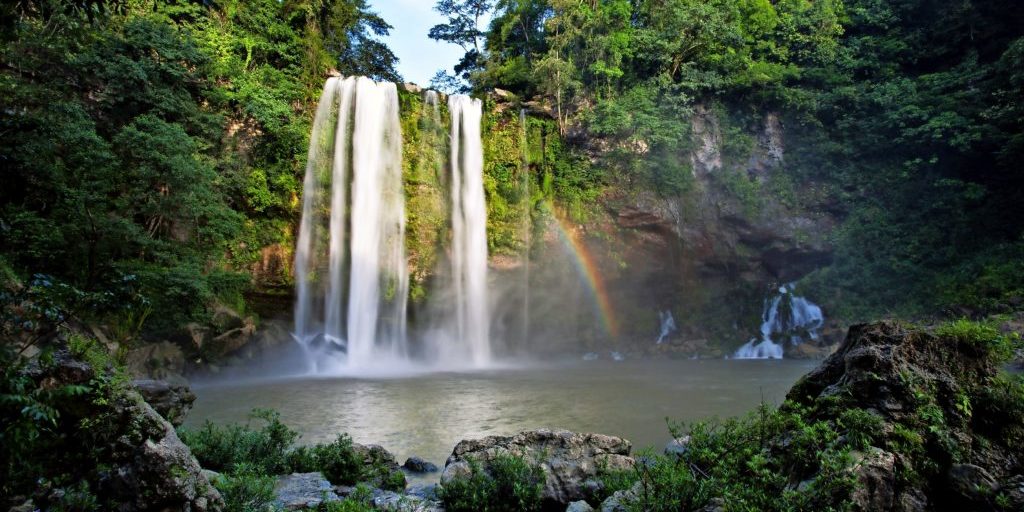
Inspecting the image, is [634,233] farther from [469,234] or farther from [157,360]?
[157,360]

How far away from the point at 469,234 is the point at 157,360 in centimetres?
1105

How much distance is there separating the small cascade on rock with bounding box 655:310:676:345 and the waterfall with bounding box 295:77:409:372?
38.1ft

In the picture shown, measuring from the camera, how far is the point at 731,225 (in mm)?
23156

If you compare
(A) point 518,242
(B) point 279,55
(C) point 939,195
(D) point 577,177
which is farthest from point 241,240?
(C) point 939,195

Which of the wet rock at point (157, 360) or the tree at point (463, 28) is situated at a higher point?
the tree at point (463, 28)

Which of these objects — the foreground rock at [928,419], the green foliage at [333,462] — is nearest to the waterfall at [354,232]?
the green foliage at [333,462]

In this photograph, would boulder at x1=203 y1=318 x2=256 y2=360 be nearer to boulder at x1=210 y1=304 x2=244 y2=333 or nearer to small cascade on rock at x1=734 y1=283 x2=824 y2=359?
boulder at x1=210 y1=304 x2=244 y2=333

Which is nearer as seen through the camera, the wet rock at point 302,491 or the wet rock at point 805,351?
the wet rock at point 302,491

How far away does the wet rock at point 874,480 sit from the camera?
3.04 meters

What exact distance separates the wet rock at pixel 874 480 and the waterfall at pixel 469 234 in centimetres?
1809

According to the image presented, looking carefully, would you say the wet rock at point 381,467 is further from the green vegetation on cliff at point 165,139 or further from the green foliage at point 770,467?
the green vegetation on cliff at point 165,139

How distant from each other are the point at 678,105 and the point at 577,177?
17.9 feet

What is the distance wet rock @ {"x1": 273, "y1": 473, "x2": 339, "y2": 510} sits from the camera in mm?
4766

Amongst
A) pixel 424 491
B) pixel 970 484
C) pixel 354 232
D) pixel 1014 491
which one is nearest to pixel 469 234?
pixel 354 232
